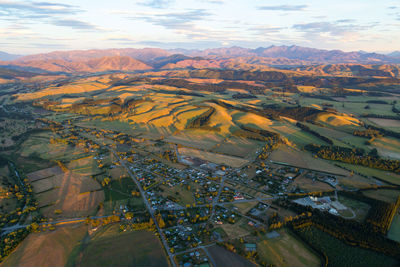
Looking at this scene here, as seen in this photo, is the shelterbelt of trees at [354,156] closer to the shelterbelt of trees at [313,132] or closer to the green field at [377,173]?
the green field at [377,173]

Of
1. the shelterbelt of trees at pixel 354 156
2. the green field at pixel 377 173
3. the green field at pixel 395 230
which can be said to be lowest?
the green field at pixel 395 230

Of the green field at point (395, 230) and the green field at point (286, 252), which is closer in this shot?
the green field at point (286, 252)

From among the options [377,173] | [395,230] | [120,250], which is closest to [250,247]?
[120,250]

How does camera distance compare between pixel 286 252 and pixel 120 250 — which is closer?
pixel 286 252

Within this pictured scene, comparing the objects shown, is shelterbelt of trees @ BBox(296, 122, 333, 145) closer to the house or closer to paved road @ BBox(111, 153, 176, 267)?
the house

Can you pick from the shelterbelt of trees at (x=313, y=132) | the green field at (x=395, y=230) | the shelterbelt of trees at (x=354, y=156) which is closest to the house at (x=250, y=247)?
the green field at (x=395, y=230)

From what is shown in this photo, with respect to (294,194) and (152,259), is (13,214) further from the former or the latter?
(294,194)

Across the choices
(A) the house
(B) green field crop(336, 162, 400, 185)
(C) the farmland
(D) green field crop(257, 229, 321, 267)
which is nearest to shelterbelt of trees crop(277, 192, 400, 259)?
Result: (C) the farmland

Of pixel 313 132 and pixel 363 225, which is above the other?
pixel 313 132

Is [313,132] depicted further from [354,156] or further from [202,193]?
[202,193]

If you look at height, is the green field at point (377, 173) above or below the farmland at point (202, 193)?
above
